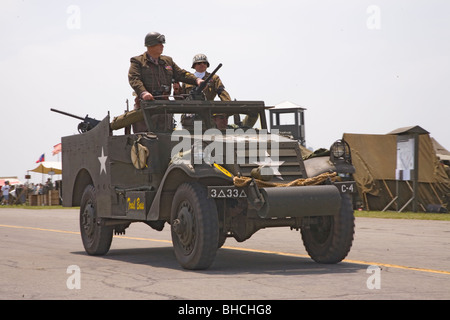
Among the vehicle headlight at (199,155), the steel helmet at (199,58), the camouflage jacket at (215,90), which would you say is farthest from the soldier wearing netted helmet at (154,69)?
the vehicle headlight at (199,155)

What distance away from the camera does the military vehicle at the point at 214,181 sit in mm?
9180

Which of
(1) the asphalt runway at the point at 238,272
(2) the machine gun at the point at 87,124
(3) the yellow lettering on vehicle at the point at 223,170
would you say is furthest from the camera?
(2) the machine gun at the point at 87,124

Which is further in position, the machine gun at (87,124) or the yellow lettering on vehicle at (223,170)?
the machine gun at (87,124)

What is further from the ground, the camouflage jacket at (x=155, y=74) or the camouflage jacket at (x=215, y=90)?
the camouflage jacket at (x=155, y=74)

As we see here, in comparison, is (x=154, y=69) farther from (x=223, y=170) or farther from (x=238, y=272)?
(x=238, y=272)

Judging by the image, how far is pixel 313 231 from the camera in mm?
10453

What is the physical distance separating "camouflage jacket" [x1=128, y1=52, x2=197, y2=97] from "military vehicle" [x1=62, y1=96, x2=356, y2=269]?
0.67 metres

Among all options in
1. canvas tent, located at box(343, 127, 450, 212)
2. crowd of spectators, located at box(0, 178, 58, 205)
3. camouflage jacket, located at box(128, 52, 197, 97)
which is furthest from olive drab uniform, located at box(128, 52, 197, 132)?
crowd of spectators, located at box(0, 178, 58, 205)

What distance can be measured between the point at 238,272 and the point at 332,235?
1333mm

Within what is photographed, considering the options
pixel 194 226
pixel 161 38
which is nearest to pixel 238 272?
pixel 194 226

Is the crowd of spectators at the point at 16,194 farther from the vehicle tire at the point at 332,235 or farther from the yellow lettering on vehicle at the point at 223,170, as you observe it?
the yellow lettering on vehicle at the point at 223,170

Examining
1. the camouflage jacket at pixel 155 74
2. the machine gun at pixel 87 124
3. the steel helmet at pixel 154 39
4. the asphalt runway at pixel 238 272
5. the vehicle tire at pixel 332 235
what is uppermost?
the steel helmet at pixel 154 39

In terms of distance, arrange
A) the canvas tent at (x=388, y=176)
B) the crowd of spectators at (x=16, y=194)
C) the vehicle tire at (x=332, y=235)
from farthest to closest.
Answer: the crowd of spectators at (x=16, y=194) < the canvas tent at (x=388, y=176) < the vehicle tire at (x=332, y=235)
